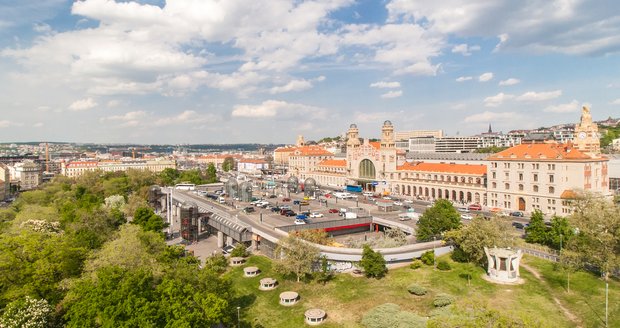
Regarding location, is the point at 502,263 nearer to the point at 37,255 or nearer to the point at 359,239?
the point at 359,239

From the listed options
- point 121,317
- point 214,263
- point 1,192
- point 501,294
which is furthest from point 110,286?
point 1,192

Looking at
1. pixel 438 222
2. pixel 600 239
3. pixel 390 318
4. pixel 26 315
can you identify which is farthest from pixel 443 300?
pixel 26 315

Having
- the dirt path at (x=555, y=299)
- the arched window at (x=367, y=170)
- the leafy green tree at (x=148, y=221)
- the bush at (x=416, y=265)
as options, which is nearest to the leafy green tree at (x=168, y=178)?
the leafy green tree at (x=148, y=221)

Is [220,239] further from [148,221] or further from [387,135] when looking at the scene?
[387,135]

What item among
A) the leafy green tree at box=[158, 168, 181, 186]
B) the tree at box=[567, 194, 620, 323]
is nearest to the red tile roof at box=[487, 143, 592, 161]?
the tree at box=[567, 194, 620, 323]

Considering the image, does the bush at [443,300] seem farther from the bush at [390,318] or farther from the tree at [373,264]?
the tree at [373,264]

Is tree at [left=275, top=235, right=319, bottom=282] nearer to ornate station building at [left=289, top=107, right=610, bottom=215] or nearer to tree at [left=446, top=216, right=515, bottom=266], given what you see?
tree at [left=446, top=216, right=515, bottom=266]
